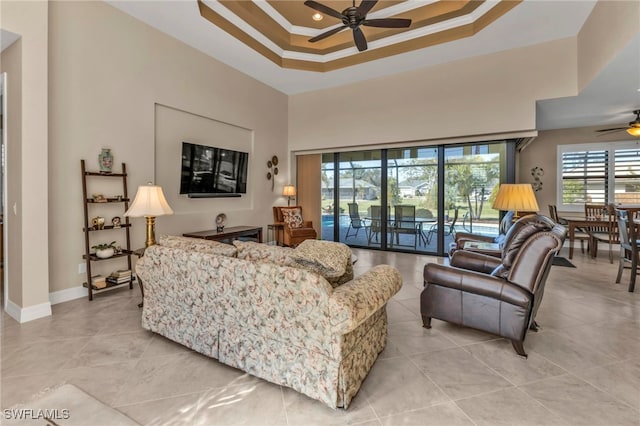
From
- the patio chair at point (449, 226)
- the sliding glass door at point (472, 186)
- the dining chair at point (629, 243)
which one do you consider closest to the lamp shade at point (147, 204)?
the patio chair at point (449, 226)

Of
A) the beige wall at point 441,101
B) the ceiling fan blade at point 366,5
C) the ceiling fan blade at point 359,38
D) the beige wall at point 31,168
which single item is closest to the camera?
the beige wall at point 31,168

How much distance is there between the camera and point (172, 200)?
474 centimetres

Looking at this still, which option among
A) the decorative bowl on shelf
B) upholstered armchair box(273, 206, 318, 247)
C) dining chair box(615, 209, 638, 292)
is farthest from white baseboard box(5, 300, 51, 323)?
dining chair box(615, 209, 638, 292)

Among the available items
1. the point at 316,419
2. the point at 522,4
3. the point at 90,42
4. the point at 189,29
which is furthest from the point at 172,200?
the point at 522,4

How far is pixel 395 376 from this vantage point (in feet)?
6.75

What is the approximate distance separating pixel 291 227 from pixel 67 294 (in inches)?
147

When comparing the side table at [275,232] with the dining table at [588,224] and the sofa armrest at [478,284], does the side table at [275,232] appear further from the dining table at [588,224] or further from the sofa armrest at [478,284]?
the dining table at [588,224]

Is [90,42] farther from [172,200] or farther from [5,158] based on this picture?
[172,200]

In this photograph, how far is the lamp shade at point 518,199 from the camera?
3703mm

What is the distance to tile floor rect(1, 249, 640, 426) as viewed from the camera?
1.70m

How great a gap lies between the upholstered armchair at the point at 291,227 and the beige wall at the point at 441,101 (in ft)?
5.73

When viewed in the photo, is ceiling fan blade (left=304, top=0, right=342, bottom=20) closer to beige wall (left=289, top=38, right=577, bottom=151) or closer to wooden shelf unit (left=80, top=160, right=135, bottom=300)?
beige wall (left=289, top=38, right=577, bottom=151)

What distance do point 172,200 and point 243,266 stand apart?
3451 mm

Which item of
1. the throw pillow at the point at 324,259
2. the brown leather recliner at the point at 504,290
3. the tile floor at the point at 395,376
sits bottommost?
the tile floor at the point at 395,376
